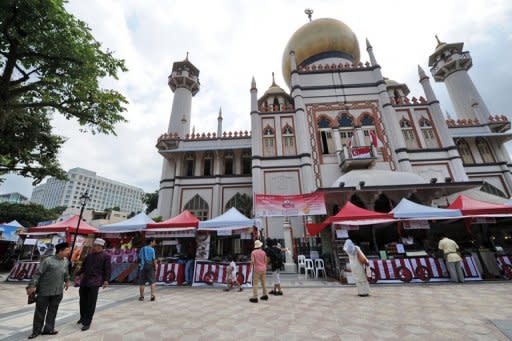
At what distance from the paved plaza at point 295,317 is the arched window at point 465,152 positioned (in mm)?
15530

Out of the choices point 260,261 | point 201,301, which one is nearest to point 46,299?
point 201,301

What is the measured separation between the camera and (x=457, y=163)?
1581 cm

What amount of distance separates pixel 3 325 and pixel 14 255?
16.9 metres

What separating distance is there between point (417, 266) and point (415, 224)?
1.88 meters

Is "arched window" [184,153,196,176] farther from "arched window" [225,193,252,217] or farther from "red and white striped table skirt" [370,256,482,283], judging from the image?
"red and white striped table skirt" [370,256,482,283]

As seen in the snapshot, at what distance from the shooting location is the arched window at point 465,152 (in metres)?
17.9

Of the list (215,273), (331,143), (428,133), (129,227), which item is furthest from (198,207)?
(428,133)

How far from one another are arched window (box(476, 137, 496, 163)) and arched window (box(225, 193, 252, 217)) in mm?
19481

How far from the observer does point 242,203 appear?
1723 cm

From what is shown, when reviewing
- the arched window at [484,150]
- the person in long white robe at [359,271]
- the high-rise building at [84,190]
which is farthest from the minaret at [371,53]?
the high-rise building at [84,190]

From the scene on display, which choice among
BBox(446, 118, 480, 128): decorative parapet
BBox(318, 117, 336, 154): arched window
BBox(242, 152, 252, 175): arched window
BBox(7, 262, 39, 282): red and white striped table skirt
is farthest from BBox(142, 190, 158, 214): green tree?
BBox(446, 118, 480, 128): decorative parapet

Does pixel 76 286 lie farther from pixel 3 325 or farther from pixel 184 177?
pixel 184 177

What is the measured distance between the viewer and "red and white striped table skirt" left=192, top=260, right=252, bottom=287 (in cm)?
846

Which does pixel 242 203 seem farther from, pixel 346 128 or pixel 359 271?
pixel 359 271
